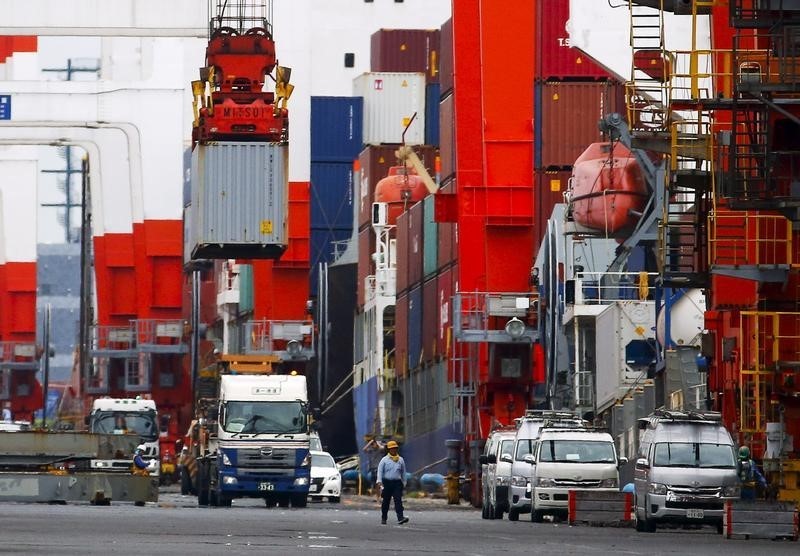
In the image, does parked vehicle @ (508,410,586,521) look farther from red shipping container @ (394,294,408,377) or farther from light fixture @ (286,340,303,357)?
red shipping container @ (394,294,408,377)

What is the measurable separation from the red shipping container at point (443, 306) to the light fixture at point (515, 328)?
14.8 m

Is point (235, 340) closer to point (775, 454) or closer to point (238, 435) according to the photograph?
point (238, 435)

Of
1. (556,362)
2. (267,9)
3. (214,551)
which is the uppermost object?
(267,9)

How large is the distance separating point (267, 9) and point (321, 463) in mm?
11501

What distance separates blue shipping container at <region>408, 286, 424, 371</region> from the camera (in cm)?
7408

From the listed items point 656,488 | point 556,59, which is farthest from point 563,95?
point 656,488

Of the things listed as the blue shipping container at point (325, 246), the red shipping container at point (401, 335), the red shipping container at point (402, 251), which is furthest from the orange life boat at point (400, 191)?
the blue shipping container at point (325, 246)

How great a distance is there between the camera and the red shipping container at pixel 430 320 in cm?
6988

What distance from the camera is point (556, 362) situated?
169ft

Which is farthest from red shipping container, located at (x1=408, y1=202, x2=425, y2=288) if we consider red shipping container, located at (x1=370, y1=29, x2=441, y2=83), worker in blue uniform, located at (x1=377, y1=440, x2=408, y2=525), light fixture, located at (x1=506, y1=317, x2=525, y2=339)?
worker in blue uniform, located at (x1=377, y1=440, x2=408, y2=525)

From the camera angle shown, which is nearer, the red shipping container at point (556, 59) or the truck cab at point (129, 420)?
the truck cab at point (129, 420)

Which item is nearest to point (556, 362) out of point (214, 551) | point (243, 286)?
point (214, 551)

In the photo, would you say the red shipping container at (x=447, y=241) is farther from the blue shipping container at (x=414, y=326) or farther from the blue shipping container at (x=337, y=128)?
the blue shipping container at (x=337, y=128)

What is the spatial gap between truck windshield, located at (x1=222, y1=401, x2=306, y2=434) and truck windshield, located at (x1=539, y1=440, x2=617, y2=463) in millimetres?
8848
